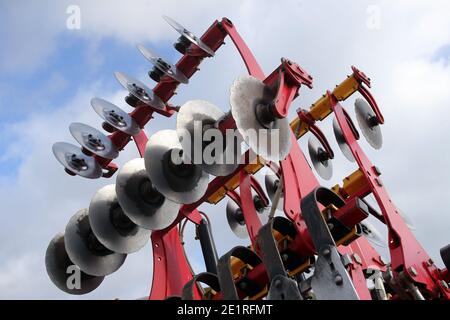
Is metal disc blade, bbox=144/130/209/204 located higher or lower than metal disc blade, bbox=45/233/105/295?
higher

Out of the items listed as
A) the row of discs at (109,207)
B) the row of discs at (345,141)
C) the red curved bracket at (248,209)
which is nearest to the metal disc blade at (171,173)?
the row of discs at (109,207)

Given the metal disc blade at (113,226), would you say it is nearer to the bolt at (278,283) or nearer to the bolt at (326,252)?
the bolt at (278,283)

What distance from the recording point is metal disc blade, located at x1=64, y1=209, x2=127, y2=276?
11.0ft

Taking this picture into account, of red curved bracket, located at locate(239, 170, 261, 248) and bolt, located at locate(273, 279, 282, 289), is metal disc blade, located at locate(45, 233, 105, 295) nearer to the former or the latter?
red curved bracket, located at locate(239, 170, 261, 248)

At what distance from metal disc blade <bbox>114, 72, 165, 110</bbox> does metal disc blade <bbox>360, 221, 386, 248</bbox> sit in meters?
1.64

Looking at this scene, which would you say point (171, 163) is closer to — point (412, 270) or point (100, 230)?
point (100, 230)

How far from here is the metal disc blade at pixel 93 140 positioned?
3866 mm

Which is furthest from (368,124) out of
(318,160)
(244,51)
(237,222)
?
(237,222)

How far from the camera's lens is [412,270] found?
287 cm

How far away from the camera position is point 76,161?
4043 millimetres

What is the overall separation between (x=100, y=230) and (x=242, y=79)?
A: 4.11ft

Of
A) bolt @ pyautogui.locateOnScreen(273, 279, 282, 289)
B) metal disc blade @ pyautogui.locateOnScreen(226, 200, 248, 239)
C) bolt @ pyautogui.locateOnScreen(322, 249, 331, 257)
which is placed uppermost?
bolt @ pyautogui.locateOnScreen(322, 249, 331, 257)

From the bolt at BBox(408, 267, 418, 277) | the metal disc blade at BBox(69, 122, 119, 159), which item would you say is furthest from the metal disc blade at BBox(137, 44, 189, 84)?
the bolt at BBox(408, 267, 418, 277)

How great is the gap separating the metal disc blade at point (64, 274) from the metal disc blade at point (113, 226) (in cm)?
45
